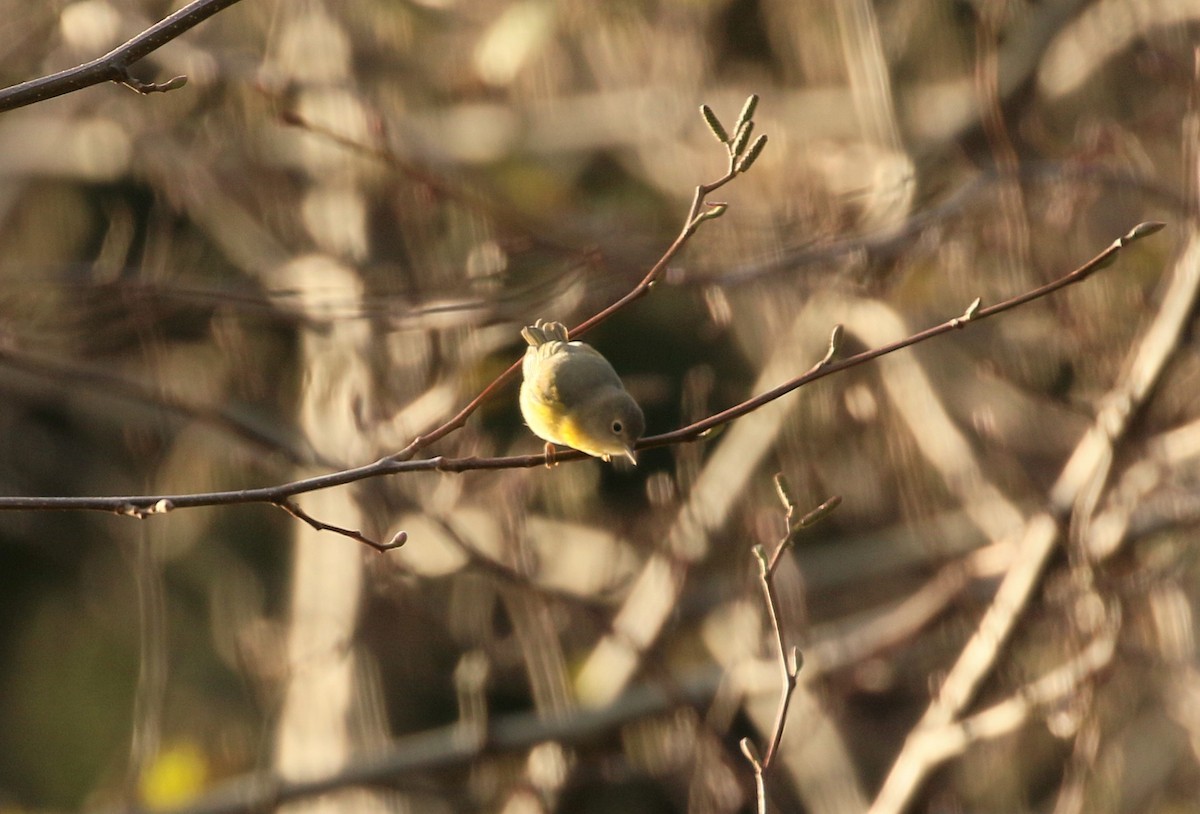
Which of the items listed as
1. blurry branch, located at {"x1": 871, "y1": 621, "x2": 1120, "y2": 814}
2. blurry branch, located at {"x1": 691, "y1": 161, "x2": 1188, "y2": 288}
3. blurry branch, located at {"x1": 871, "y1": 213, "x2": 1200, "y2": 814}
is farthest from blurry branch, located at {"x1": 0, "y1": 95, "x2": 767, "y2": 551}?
blurry branch, located at {"x1": 871, "y1": 621, "x2": 1120, "y2": 814}

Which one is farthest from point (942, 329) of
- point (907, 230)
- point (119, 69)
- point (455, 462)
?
point (907, 230)

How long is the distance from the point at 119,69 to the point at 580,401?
3.93 feet

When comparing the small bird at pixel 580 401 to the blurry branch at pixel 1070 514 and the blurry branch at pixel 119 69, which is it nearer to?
the blurry branch at pixel 119 69

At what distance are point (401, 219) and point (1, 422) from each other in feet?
13.8

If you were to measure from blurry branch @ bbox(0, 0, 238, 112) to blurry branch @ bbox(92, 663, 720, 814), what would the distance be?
2.86 meters

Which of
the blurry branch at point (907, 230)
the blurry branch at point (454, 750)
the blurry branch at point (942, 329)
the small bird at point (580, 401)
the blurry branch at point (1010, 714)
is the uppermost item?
the blurry branch at point (907, 230)

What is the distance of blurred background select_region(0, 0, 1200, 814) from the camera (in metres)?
4.18

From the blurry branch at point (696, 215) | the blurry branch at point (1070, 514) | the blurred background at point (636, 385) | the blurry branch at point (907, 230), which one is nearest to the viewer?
the blurry branch at point (696, 215)

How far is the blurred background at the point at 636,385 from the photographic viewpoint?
418 centimetres

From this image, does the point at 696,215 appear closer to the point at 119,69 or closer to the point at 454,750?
the point at 119,69

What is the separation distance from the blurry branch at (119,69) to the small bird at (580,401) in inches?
40.5

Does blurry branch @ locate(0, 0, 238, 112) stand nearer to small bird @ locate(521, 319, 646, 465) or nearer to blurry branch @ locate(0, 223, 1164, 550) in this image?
blurry branch @ locate(0, 223, 1164, 550)

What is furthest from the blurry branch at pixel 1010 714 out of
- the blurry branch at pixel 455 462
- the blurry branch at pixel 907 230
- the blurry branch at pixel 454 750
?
the blurry branch at pixel 455 462

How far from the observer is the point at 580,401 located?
2.89m
